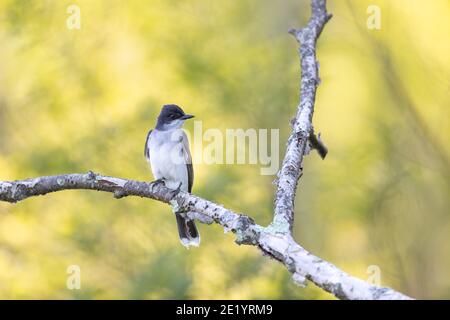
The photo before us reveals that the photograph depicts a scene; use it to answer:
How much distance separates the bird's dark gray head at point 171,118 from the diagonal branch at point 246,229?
182 cm

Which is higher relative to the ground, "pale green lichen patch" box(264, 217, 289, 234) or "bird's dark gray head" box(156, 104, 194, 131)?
"bird's dark gray head" box(156, 104, 194, 131)

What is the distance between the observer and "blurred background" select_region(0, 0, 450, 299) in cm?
809

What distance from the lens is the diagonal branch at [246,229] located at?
264cm

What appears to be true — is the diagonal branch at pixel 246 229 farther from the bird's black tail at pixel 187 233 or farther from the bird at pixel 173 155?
the bird's black tail at pixel 187 233

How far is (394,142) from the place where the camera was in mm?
8312

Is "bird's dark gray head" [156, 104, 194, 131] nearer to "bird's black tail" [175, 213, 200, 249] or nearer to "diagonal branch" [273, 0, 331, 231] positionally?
"bird's black tail" [175, 213, 200, 249]

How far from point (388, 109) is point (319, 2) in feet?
12.8

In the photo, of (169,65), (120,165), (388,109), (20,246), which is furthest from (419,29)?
(20,246)

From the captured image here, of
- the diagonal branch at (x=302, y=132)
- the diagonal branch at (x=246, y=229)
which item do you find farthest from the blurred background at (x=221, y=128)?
the diagonal branch at (x=246, y=229)

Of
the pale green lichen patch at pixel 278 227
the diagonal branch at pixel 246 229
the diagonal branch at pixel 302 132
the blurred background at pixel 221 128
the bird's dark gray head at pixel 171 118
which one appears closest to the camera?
the diagonal branch at pixel 246 229

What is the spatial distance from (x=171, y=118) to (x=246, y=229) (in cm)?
314

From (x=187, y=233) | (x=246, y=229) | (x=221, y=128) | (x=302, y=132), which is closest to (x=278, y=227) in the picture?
(x=246, y=229)

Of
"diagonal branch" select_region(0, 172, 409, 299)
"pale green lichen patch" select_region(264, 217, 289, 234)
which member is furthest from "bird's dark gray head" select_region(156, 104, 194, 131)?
"pale green lichen patch" select_region(264, 217, 289, 234)

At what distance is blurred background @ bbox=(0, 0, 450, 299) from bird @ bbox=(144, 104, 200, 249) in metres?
1.72
